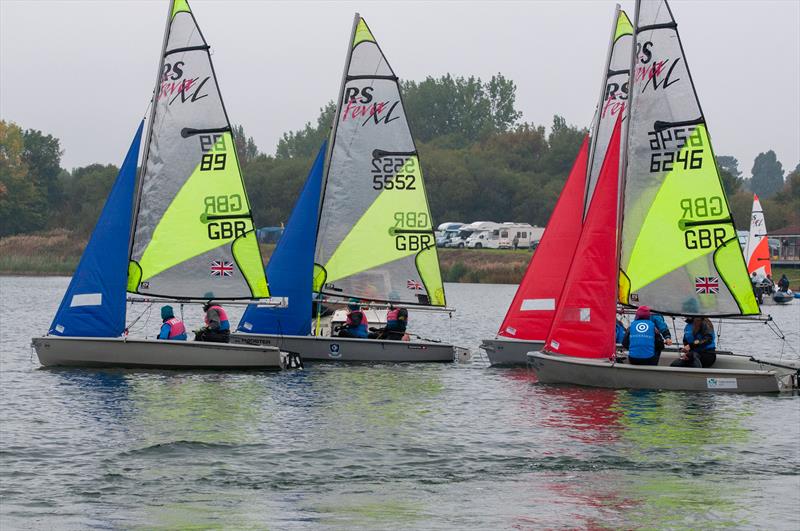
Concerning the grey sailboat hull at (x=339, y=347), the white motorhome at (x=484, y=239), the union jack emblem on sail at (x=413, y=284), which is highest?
the white motorhome at (x=484, y=239)

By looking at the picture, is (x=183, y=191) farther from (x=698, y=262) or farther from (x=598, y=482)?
(x=598, y=482)

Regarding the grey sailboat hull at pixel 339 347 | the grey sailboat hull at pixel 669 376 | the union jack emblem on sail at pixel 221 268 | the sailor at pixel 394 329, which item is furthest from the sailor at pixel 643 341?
the union jack emblem on sail at pixel 221 268

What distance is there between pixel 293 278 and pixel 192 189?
3011 millimetres

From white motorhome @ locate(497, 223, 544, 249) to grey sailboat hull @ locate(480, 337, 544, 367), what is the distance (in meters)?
66.2

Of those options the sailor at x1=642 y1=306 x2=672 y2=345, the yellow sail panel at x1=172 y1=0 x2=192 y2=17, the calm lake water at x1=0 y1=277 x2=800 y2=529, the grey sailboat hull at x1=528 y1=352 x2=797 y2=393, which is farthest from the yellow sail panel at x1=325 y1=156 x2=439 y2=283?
the grey sailboat hull at x1=528 y1=352 x2=797 y2=393

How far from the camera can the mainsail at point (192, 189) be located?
2714 centimetres

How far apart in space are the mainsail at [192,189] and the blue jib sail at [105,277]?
949 millimetres

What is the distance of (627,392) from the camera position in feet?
74.8

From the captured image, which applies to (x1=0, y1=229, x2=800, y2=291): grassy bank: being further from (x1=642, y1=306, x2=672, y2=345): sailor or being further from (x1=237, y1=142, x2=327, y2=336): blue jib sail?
(x1=642, y1=306, x2=672, y2=345): sailor

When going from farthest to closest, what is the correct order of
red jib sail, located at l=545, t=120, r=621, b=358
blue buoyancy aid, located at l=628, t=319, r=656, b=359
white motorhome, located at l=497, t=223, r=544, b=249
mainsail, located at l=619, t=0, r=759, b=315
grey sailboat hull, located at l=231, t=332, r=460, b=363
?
1. white motorhome, located at l=497, t=223, r=544, b=249
2. grey sailboat hull, located at l=231, t=332, r=460, b=363
3. mainsail, located at l=619, t=0, r=759, b=315
4. red jib sail, located at l=545, t=120, r=621, b=358
5. blue buoyancy aid, located at l=628, t=319, r=656, b=359

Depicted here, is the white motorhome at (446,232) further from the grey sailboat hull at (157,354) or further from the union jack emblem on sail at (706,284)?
the union jack emblem on sail at (706,284)

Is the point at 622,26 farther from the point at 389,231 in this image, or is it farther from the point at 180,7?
the point at 180,7

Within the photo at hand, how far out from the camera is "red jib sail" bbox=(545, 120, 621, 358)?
23359 millimetres

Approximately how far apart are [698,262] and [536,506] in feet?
36.0
